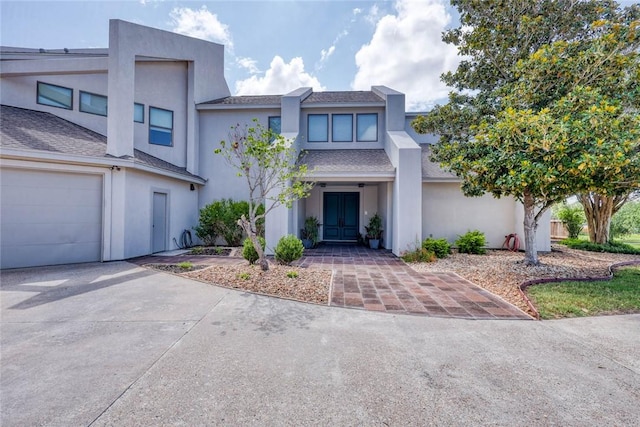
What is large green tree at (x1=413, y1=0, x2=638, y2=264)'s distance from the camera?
5.26 meters

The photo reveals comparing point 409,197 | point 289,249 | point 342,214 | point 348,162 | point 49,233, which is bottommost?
point 289,249

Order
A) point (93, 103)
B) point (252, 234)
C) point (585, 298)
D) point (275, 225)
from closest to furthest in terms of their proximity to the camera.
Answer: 1. point (585, 298)
2. point (252, 234)
3. point (275, 225)
4. point (93, 103)

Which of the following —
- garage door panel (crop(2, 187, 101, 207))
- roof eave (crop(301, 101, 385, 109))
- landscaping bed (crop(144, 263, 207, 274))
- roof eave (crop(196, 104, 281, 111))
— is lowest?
landscaping bed (crop(144, 263, 207, 274))

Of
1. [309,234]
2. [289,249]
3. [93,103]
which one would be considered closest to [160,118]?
[93,103]

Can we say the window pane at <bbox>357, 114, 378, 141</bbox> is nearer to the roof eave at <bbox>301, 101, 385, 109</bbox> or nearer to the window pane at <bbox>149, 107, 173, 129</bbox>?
the roof eave at <bbox>301, 101, 385, 109</bbox>

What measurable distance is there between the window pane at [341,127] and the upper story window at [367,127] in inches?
14.0

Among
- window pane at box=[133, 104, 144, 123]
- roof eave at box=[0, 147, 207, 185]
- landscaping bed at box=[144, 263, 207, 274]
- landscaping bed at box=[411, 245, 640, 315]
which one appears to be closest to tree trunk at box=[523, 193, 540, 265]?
landscaping bed at box=[411, 245, 640, 315]

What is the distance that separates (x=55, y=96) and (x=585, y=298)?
16.1 meters

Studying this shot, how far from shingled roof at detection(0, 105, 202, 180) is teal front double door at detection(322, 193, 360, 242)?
22.5ft

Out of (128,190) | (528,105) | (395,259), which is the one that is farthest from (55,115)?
(528,105)

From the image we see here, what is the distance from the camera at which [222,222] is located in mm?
10828

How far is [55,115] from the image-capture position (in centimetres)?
970

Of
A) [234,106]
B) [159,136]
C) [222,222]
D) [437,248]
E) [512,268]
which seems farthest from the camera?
[234,106]

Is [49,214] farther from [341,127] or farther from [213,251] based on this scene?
[341,127]
